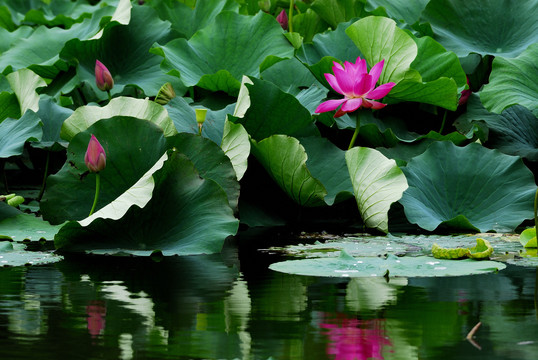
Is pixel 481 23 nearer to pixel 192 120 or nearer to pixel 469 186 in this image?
pixel 469 186

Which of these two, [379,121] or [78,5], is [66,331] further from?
[78,5]

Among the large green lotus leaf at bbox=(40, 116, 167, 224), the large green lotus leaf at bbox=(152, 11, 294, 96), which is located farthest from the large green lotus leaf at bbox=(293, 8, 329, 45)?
the large green lotus leaf at bbox=(40, 116, 167, 224)

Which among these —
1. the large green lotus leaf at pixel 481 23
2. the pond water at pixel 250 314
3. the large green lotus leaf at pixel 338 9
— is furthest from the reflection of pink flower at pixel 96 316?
the large green lotus leaf at pixel 338 9

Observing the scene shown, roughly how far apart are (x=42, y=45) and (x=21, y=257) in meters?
2.06

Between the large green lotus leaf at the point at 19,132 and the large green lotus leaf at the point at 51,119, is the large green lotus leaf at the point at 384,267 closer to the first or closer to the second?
the large green lotus leaf at the point at 19,132

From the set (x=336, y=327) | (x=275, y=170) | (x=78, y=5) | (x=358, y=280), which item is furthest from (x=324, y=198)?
(x=78, y=5)

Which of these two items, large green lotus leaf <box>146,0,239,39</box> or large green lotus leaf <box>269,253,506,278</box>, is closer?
large green lotus leaf <box>269,253,506,278</box>

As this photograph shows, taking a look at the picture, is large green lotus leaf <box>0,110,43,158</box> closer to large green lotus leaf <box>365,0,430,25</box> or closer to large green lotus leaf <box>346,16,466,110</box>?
large green lotus leaf <box>346,16,466,110</box>

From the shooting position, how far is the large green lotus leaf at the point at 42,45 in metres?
4.10

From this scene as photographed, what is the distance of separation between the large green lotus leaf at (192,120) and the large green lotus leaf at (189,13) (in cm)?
127

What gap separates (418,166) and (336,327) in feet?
4.45

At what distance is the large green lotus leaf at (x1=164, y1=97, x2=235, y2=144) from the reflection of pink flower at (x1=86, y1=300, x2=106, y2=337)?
3.82ft

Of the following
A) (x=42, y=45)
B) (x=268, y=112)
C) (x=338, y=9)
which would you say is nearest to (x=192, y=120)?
(x=268, y=112)

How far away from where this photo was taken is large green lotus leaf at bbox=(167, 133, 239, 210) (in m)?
2.67
